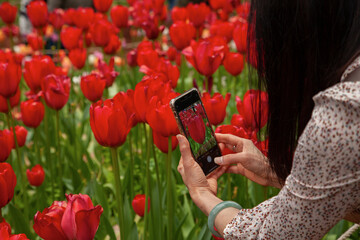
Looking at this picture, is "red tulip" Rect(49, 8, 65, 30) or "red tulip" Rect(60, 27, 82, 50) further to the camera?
"red tulip" Rect(49, 8, 65, 30)

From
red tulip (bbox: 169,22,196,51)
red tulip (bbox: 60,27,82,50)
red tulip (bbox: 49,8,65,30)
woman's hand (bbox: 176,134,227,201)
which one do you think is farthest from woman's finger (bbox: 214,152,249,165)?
red tulip (bbox: 49,8,65,30)

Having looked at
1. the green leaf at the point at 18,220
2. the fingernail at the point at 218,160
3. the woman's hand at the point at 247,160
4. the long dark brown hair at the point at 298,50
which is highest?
the long dark brown hair at the point at 298,50

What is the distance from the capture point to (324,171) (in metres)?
1.15

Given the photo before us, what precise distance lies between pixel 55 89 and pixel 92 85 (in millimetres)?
173

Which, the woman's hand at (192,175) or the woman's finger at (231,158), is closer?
the woman's hand at (192,175)

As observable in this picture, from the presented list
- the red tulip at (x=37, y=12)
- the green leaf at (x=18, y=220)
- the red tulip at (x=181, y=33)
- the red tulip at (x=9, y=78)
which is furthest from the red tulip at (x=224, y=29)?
the green leaf at (x=18, y=220)

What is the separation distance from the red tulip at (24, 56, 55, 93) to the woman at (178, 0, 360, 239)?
100cm

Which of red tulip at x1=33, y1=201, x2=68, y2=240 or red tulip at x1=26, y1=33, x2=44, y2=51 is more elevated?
red tulip at x1=33, y1=201, x2=68, y2=240

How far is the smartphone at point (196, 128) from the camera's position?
1555 mm

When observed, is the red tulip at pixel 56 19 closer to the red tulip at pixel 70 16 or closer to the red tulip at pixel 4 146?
the red tulip at pixel 70 16

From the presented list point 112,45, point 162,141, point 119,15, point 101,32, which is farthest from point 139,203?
point 119,15

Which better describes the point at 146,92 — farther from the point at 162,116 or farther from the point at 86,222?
the point at 86,222

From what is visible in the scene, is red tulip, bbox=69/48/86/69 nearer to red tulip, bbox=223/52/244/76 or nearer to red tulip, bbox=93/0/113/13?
red tulip, bbox=93/0/113/13

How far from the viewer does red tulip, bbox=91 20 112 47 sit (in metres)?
2.96
